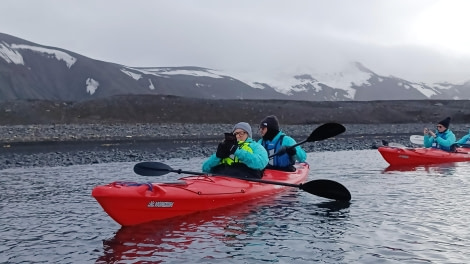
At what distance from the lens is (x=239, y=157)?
36.2ft

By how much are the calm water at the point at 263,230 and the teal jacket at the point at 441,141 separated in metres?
6.18

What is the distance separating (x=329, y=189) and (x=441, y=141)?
10.6m

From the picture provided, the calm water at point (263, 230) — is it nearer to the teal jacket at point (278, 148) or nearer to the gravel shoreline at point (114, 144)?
the teal jacket at point (278, 148)

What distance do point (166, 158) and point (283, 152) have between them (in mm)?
9707

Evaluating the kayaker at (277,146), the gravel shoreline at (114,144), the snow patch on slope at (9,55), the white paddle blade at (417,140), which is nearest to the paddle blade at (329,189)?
the kayaker at (277,146)

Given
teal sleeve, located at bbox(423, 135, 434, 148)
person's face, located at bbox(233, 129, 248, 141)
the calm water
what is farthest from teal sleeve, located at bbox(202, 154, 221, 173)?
teal sleeve, located at bbox(423, 135, 434, 148)

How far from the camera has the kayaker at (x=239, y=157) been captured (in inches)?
434

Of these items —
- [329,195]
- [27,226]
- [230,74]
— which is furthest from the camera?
[230,74]

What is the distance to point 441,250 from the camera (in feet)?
24.1

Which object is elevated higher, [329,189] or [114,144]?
[329,189]

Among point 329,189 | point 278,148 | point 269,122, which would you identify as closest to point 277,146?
point 278,148

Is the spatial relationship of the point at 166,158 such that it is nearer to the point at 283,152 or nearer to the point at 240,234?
the point at 283,152

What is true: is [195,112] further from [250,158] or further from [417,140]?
[250,158]

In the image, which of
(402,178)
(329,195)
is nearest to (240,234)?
(329,195)
